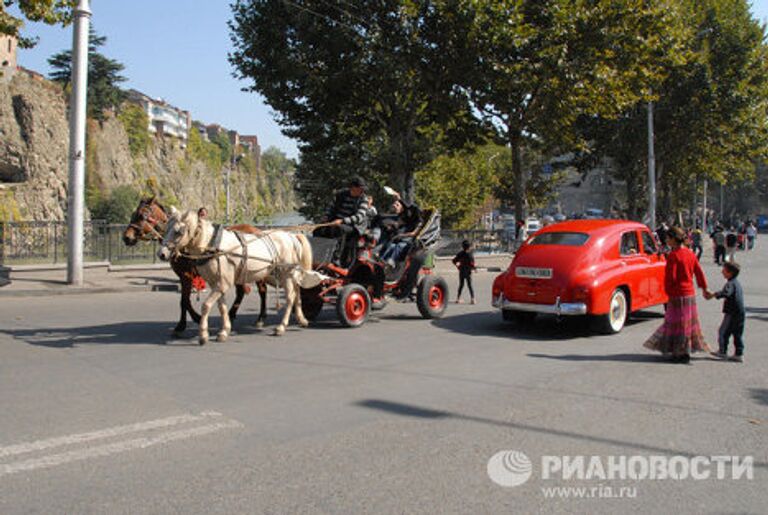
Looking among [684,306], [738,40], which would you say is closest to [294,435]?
[684,306]

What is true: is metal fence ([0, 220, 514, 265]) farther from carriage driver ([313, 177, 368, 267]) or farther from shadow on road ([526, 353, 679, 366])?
shadow on road ([526, 353, 679, 366])

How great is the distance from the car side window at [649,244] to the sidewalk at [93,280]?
11.5 m

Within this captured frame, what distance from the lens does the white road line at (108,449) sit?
4.84m

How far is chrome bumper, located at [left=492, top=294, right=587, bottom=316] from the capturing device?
10438 millimetres

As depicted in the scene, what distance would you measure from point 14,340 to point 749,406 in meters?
9.35

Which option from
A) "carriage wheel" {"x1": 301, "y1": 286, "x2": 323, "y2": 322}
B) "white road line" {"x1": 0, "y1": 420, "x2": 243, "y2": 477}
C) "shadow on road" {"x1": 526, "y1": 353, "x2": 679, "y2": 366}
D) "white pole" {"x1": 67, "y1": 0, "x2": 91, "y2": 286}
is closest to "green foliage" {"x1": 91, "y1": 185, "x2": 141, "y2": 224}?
"white pole" {"x1": 67, "y1": 0, "x2": 91, "y2": 286}

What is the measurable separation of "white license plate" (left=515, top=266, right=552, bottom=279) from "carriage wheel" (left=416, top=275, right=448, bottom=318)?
6.17 ft

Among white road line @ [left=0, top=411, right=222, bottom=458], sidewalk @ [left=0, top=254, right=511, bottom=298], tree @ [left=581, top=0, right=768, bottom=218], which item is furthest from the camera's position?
tree @ [left=581, top=0, right=768, bottom=218]

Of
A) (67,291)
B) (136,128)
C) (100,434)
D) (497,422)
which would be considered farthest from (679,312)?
(136,128)

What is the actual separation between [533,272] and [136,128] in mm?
111028

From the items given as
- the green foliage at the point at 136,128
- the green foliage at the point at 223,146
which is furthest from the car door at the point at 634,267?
the green foliage at the point at 223,146

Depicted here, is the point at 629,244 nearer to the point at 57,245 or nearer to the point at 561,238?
the point at 561,238

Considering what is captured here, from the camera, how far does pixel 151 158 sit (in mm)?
115062

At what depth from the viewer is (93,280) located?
18203 millimetres
